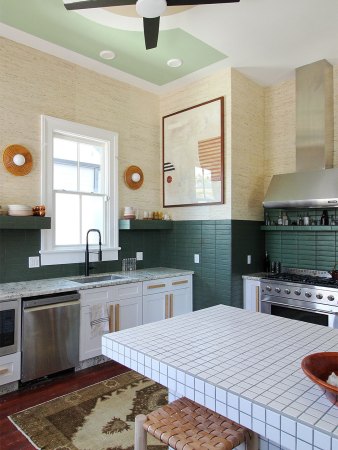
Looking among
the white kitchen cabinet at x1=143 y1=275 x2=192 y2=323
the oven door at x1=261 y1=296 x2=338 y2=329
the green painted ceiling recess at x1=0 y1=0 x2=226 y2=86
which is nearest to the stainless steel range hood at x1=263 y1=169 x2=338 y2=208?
the oven door at x1=261 y1=296 x2=338 y2=329

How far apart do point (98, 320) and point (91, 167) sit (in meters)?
1.88

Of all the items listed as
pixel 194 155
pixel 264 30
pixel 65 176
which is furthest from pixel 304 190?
pixel 65 176

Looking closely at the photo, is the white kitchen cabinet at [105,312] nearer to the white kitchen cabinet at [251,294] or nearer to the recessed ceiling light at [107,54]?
the white kitchen cabinet at [251,294]

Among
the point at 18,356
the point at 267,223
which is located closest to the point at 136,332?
the point at 18,356

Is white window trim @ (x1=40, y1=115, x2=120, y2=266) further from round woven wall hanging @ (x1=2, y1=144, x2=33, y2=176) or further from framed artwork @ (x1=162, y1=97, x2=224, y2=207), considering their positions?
framed artwork @ (x1=162, y1=97, x2=224, y2=207)

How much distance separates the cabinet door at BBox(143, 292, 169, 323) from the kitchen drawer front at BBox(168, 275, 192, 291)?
0.44 ft

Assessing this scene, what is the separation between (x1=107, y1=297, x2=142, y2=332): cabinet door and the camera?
3.47m

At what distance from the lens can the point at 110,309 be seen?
136 inches

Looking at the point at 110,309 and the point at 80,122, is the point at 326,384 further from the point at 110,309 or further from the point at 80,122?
the point at 80,122

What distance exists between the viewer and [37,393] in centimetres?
281

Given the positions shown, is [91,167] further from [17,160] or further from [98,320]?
[98,320]

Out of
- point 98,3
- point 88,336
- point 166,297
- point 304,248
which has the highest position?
point 98,3

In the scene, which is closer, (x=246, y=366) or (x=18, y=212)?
(x=246, y=366)

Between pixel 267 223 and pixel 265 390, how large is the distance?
356 centimetres
